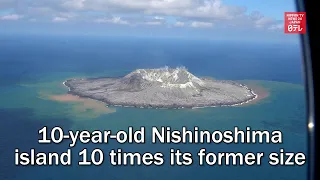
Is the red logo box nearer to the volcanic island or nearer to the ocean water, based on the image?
the ocean water

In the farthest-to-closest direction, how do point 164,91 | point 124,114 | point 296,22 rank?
point 164,91 < point 124,114 < point 296,22

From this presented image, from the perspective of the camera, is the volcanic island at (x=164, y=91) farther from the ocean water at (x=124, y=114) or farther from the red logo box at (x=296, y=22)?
the red logo box at (x=296, y=22)

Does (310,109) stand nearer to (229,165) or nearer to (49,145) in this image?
(229,165)

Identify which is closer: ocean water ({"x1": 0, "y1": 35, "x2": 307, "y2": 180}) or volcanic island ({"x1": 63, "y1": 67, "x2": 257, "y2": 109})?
ocean water ({"x1": 0, "y1": 35, "x2": 307, "y2": 180})

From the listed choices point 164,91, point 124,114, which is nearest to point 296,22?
point 124,114

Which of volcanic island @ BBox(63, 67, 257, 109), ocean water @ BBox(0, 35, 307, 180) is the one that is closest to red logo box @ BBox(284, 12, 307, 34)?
ocean water @ BBox(0, 35, 307, 180)

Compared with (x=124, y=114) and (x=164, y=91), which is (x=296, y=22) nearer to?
(x=124, y=114)

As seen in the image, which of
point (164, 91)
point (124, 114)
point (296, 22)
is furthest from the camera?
point (164, 91)

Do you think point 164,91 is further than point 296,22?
Yes

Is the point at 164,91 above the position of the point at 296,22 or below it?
below
